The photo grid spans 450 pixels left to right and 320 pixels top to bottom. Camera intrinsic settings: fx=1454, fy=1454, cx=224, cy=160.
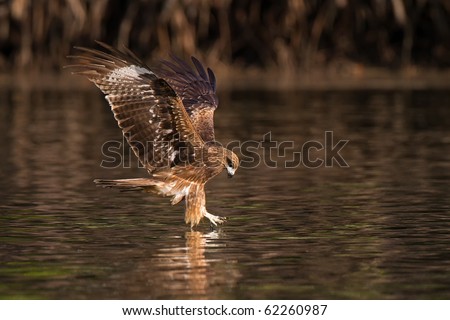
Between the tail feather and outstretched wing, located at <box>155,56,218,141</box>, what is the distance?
0.95 m

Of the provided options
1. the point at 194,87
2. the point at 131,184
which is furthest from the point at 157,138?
the point at 194,87

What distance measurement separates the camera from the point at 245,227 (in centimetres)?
978

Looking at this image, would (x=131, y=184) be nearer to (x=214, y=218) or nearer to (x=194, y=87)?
(x=214, y=218)

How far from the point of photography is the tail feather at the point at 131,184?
9.52 meters

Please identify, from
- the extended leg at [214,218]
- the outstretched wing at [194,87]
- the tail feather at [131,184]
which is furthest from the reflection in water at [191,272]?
the outstretched wing at [194,87]

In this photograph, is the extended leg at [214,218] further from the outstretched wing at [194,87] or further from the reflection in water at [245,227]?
the outstretched wing at [194,87]

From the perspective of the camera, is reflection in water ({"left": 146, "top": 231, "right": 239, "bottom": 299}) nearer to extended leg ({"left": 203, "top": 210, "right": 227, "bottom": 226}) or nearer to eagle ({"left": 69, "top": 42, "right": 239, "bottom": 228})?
extended leg ({"left": 203, "top": 210, "right": 227, "bottom": 226})

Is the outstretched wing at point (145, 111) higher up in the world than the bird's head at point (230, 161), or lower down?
higher up

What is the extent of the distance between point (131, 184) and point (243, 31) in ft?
55.9

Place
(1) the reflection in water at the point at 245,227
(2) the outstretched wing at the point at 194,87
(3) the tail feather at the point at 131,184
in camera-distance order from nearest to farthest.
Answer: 1. (1) the reflection in water at the point at 245,227
2. (3) the tail feather at the point at 131,184
3. (2) the outstretched wing at the point at 194,87

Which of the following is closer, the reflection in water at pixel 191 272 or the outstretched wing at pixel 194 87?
the reflection in water at pixel 191 272

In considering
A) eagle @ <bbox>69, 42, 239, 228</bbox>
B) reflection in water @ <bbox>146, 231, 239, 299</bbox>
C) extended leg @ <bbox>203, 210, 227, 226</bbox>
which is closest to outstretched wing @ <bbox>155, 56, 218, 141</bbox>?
eagle @ <bbox>69, 42, 239, 228</bbox>

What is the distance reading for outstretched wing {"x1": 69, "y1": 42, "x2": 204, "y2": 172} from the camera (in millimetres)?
9656

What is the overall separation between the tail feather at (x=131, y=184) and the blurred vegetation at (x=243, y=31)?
15474 mm
